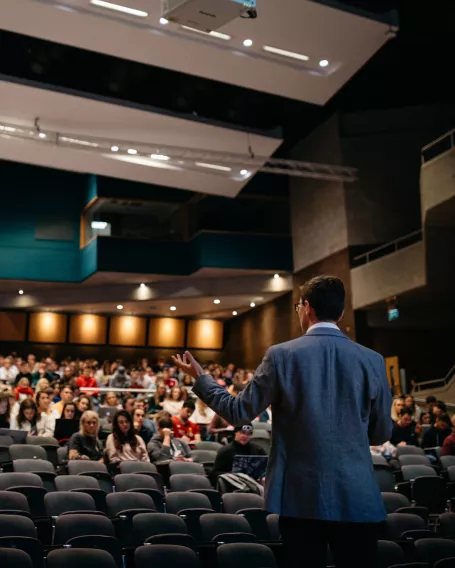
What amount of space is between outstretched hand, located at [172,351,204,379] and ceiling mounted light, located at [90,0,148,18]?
34.5 feet

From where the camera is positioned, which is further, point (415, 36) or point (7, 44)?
point (415, 36)

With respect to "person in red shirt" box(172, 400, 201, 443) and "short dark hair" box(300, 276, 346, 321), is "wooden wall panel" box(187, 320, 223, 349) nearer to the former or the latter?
"person in red shirt" box(172, 400, 201, 443)

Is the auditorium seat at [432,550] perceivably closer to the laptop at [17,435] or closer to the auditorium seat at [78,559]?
the auditorium seat at [78,559]

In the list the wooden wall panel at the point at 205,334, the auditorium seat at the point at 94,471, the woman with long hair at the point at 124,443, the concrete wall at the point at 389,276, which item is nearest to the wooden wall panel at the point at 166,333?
the wooden wall panel at the point at 205,334

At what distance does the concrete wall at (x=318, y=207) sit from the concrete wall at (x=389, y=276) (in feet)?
3.09

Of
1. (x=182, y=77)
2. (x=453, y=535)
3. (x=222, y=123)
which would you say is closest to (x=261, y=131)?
(x=222, y=123)

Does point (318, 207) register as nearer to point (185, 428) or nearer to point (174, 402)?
point (174, 402)

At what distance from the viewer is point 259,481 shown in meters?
7.45

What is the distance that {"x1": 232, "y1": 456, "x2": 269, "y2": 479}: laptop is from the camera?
7305 mm

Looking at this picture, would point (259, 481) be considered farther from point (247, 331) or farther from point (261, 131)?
point (247, 331)

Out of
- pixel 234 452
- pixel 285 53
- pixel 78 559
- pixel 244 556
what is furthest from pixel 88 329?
pixel 78 559

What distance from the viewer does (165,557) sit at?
14.6 feet

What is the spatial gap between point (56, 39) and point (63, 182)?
31.2 feet

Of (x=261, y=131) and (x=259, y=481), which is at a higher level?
(x=261, y=131)
